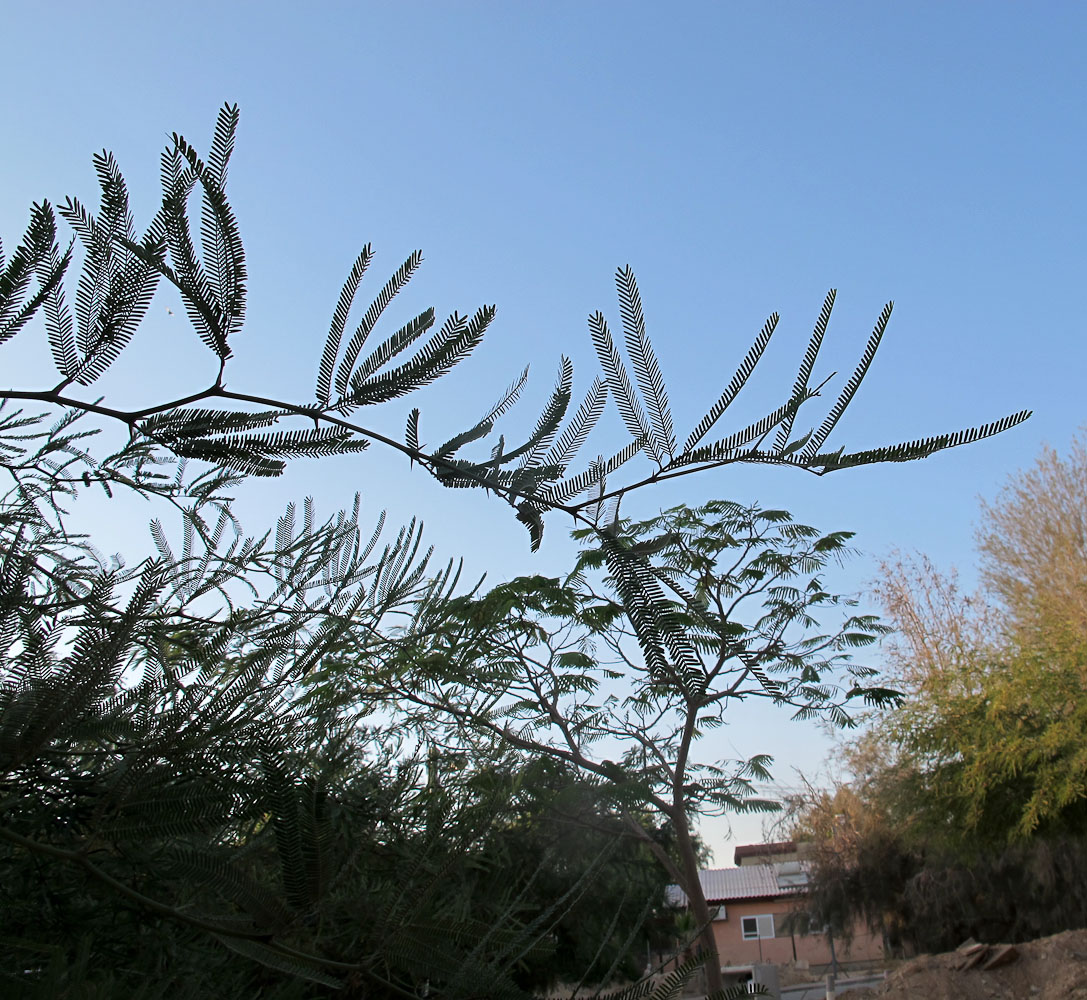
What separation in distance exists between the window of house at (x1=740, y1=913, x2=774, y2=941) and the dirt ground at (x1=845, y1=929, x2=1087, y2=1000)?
20.7m

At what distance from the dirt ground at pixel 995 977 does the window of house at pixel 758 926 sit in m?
20.7

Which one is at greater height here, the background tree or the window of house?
the background tree

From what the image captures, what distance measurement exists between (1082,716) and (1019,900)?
11.1 m

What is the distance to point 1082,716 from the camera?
40.6 feet

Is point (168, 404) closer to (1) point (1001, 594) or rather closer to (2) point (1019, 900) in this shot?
(1) point (1001, 594)

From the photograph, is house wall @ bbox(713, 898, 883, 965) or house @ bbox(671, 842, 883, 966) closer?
house @ bbox(671, 842, 883, 966)

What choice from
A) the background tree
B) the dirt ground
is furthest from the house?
the dirt ground

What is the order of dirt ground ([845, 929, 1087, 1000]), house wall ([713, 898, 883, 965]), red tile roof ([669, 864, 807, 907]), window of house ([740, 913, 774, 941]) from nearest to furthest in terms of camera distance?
dirt ground ([845, 929, 1087, 1000]) → red tile roof ([669, 864, 807, 907]) → house wall ([713, 898, 883, 965]) → window of house ([740, 913, 774, 941])

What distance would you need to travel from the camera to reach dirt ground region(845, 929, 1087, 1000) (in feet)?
37.7

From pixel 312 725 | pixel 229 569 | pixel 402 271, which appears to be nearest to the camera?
→ pixel 402 271

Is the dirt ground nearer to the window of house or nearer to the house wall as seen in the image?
the house wall

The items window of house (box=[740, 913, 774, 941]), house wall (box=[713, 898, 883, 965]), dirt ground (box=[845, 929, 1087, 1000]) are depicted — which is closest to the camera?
dirt ground (box=[845, 929, 1087, 1000])

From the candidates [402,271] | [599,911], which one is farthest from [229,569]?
[599,911]

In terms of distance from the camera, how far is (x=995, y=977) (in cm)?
1188
